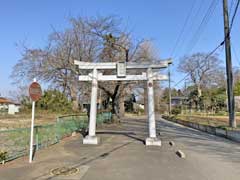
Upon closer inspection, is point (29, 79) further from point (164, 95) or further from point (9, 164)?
point (164, 95)

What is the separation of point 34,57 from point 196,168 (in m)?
20.1

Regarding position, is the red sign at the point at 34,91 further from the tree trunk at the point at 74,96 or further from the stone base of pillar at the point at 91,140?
the tree trunk at the point at 74,96

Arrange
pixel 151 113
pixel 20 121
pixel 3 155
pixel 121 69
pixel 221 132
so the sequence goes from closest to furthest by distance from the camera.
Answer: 1. pixel 3 155
2. pixel 151 113
3. pixel 121 69
4. pixel 221 132
5. pixel 20 121

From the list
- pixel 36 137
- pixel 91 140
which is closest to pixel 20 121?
pixel 91 140

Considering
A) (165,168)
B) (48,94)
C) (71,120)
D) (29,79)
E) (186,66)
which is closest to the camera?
(165,168)

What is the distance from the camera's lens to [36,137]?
9516 millimetres

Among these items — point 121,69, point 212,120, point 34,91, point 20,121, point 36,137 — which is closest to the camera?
point 34,91

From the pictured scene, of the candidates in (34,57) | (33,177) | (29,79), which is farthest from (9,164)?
(29,79)

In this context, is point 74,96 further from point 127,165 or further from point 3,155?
point 127,165

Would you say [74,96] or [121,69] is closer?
[121,69]

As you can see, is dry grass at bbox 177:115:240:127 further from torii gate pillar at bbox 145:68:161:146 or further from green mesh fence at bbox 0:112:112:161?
green mesh fence at bbox 0:112:112:161

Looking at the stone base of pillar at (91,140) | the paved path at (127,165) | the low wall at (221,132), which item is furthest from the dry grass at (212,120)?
the paved path at (127,165)

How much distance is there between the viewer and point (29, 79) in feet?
86.3

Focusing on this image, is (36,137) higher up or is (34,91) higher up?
(34,91)
